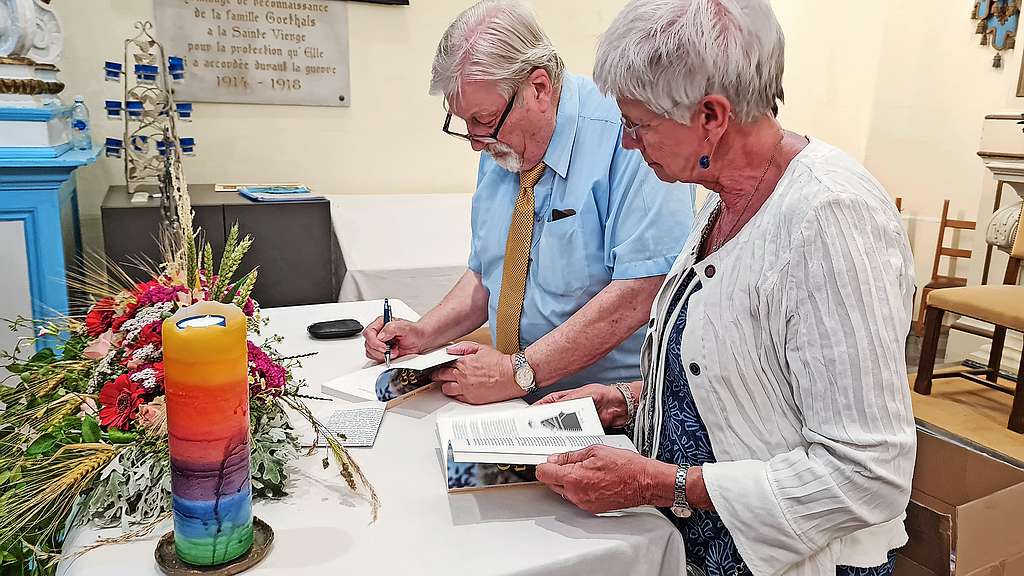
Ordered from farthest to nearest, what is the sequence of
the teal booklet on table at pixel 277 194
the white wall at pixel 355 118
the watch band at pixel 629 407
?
the white wall at pixel 355 118
the teal booklet on table at pixel 277 194
the watch band at pixel 629 407

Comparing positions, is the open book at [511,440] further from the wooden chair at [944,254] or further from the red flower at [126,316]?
the wooden chair at [944,254]

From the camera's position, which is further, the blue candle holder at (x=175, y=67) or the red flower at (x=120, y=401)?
the blue candle holder at (x=175, y=67)

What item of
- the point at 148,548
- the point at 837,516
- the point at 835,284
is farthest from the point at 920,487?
the point at 148,548

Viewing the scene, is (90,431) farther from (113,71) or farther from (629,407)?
(113,71)

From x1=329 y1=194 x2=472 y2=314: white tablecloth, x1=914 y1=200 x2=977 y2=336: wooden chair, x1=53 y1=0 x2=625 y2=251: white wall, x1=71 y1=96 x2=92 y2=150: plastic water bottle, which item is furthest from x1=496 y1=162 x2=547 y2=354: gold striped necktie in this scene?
x1=914 y1=200 x2=977 y2=336: wooden chair

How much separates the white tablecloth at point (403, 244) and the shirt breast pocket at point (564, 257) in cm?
149

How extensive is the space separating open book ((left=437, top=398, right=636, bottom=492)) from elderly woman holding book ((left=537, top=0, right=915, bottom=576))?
0.19ft

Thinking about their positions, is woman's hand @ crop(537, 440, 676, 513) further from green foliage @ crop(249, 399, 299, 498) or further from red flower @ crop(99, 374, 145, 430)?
red flower @ crop(99, 374, 145, 430)

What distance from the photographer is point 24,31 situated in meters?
2.43

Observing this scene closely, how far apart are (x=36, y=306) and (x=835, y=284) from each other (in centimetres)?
261

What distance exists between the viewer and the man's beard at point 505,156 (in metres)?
1.72

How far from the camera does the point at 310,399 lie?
4.91 ft

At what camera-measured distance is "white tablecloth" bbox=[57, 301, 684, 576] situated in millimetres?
964

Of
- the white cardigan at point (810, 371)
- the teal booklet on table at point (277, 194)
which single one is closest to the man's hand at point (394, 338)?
the white cardigan at point (810, 371)
